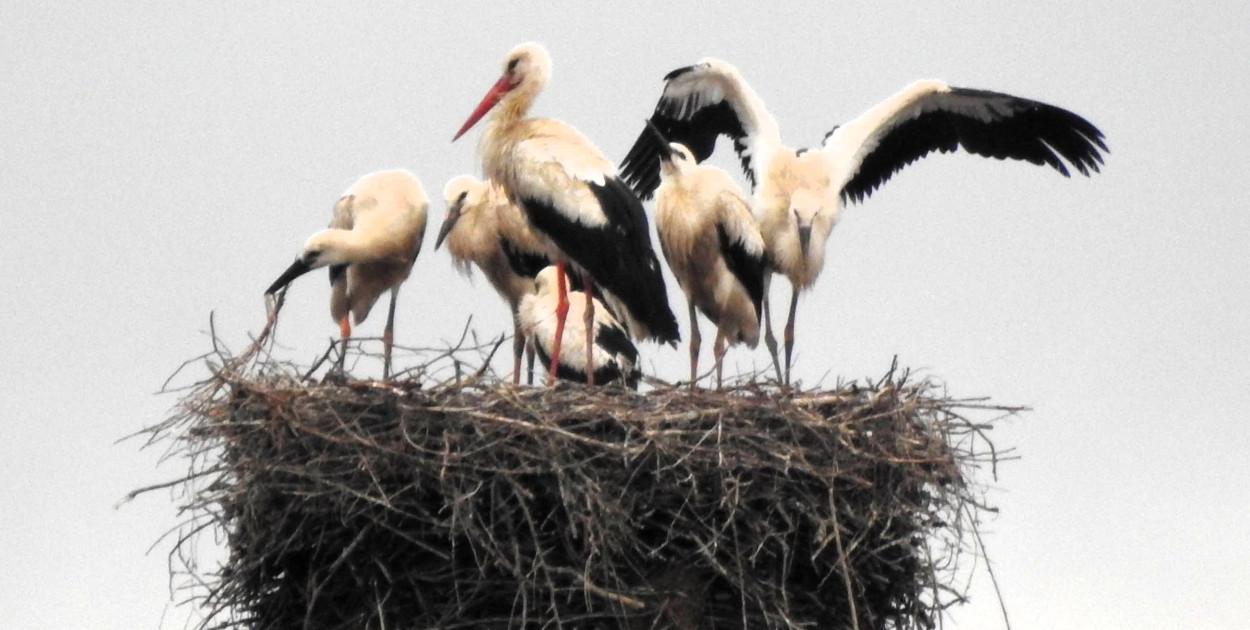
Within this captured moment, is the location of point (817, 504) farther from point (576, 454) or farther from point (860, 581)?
point (576, 454)

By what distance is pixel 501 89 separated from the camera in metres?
9.25

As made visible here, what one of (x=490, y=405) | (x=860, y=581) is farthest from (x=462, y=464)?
(x=860, y=581)

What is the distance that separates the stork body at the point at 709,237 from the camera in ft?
29.9

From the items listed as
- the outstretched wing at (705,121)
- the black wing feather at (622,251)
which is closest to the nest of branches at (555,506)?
the black wing feather at (622,251)

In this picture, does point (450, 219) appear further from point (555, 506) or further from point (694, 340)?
point (555, 506)

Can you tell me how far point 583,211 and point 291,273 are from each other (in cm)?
141

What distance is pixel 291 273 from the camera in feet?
31.2

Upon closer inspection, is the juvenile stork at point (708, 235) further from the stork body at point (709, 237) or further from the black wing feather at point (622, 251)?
the black wing feather at point (622, 251)

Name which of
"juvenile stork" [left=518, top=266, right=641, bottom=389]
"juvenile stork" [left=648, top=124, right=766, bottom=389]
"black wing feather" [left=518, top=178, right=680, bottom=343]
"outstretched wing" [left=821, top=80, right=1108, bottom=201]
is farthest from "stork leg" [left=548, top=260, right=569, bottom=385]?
"outstretched wing" [left=821, top=80, right=1108, bottom=201]

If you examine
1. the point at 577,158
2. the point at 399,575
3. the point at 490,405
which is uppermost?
the point at 577,158

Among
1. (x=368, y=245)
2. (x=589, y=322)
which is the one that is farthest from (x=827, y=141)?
(x=368, y=245)

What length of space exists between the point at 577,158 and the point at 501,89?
60 cm

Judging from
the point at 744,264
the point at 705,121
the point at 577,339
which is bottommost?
the point at 577,339

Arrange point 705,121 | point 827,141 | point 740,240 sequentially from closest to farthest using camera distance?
point 740,240, point 827,141, point 705,121
